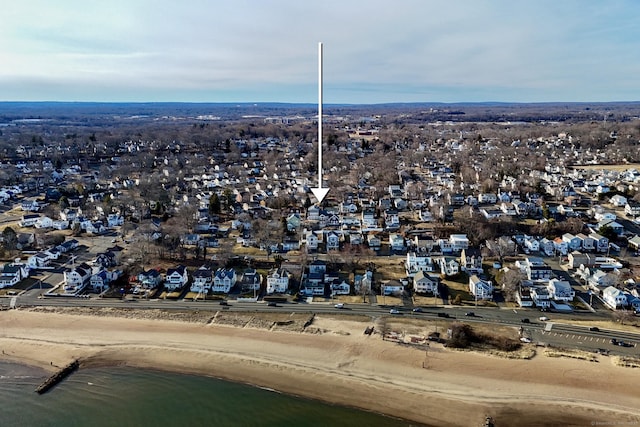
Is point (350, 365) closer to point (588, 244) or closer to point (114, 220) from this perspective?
point (588, 244)

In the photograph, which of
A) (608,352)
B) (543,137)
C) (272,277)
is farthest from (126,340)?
(543,137)

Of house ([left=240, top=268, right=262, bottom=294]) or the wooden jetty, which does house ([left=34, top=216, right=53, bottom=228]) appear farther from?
the wooden jetty

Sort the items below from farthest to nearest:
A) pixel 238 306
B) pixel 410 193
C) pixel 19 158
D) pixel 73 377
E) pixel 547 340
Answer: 1. pixel 19 158
2. pixel 410 193
3. pixel 238 306
4. pixel 547 340
5. pixel 73 377

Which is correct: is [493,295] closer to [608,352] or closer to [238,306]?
[608,352]

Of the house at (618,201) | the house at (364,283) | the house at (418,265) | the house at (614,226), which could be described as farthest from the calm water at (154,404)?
the house at (618,201)

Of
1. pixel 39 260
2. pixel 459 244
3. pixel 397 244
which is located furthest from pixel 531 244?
pixel 39 260

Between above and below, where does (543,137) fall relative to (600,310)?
above
